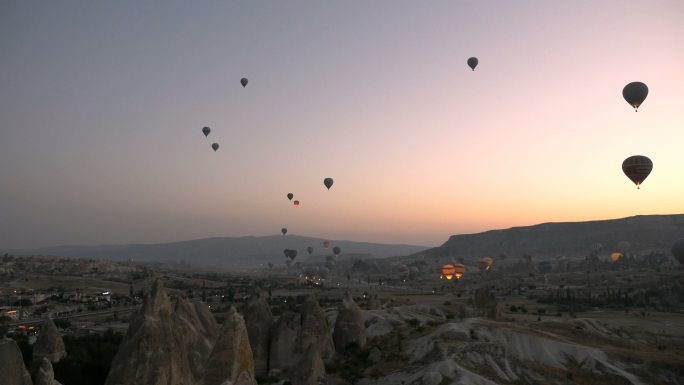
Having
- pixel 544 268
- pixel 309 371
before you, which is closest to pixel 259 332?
pixel 309 371

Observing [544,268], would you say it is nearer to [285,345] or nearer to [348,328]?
[348,328]

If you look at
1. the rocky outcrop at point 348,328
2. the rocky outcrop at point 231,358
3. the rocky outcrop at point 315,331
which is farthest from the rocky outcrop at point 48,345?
the rocky outcrop at point 348,328

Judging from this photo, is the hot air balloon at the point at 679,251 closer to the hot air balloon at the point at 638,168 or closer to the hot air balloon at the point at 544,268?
the hot air balloon at the point at 638,168

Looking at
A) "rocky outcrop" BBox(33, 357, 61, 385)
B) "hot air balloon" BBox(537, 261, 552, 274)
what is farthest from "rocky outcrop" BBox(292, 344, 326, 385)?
"hot air balloon" BBox(537, 261, 552, 274)

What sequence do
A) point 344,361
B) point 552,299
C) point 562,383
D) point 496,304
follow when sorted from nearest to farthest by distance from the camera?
point 562,383 → point 344,361 → point 496,304 → point 552,299

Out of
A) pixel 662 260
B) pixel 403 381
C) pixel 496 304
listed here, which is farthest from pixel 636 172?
pixel 662 260

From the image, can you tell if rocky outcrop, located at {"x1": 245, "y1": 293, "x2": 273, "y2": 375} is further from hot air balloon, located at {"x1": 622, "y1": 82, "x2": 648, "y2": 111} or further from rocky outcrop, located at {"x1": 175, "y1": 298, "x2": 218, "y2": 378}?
hot air balloon, located at {"x1": 622, "y1": 82, "x2": 648, "y2": 111}

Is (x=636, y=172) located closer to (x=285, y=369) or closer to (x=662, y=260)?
(x=285, y=369)
